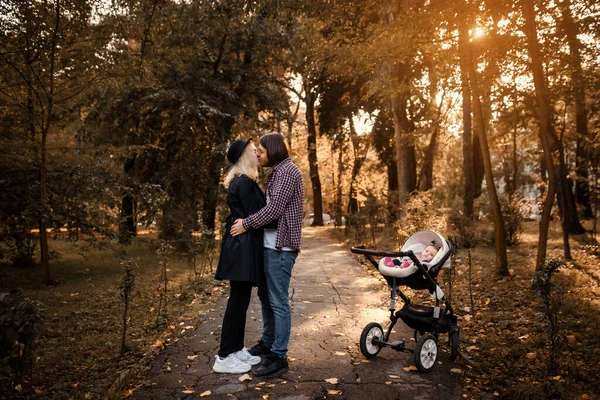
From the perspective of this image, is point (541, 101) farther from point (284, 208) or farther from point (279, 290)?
point (279, 290)

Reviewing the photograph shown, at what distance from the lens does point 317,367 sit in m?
4.54

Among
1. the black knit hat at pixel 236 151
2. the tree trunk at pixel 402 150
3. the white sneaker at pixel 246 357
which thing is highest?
the tree trunk at pixel 402 150

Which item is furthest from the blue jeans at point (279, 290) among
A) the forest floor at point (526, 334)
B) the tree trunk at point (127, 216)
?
the tree trunk at point (127, 216)

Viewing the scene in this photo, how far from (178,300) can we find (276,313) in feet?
13.8

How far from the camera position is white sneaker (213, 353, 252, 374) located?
4352 millimetres

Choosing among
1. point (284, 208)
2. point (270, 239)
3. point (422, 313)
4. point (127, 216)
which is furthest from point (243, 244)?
point (127, 216)

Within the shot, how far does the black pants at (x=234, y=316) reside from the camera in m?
4.36

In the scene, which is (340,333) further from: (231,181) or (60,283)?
(60,283)

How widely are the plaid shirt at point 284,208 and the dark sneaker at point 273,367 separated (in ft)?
3.67

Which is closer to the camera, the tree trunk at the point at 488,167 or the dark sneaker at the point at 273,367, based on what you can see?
the dark sneaker at the point at 273,367

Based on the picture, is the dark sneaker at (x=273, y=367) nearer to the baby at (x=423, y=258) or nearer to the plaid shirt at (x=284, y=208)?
the plaid shirt at (x=284, y=208)

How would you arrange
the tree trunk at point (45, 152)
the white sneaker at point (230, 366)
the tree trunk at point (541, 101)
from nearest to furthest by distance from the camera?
1. the white sneaker at point (230, 366)
2. the tree trunk at point (541, 101)
3. the tree trunk at point (45, 152)

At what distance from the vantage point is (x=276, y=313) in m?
4.38

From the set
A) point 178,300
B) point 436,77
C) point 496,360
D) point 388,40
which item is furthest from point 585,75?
point 178,300
